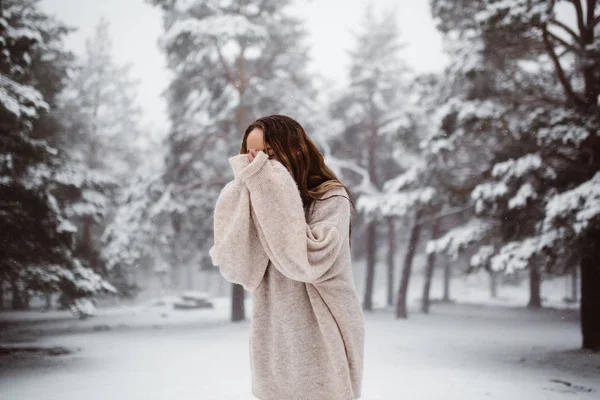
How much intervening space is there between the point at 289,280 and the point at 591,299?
22.3 ft

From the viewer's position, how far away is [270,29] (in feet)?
36.7

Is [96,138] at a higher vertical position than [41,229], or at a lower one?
higher

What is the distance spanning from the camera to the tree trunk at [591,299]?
21.5 ft

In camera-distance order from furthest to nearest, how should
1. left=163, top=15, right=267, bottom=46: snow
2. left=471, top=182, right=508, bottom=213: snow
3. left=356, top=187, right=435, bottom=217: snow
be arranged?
left=163, top=15, right=267, bottom=46: snow → left=356, top=187, right=435, bottom=217: snow → left=471, top=182, right=508, bottom=213: snow

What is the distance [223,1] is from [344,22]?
18.9 feet

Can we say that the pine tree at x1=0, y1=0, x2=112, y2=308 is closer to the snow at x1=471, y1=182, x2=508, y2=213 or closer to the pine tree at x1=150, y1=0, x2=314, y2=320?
the pine tree at x1=150, y1=0, x2=314, y2=320

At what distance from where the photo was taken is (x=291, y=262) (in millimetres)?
1361

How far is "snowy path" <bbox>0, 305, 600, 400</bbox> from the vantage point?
15.8ft

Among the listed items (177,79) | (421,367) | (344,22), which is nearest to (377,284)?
(344,22)

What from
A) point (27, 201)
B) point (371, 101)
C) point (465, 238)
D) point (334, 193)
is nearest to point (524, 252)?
point (465, 238)

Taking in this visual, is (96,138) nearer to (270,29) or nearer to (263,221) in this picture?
(270,29)

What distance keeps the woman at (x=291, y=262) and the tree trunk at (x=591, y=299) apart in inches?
230

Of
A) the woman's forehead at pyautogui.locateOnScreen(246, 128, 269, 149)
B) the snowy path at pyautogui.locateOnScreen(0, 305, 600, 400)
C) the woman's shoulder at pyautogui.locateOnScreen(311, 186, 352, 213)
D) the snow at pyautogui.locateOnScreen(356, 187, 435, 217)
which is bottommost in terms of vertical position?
the snowy path at pyautogui.locateOnScreen(0, 305, 600, 400)

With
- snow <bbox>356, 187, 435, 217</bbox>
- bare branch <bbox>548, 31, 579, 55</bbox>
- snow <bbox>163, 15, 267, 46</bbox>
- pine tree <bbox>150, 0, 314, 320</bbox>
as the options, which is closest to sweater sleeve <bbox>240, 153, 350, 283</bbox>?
bare branch <bbox>548, 31, 579, 55</bbox>
